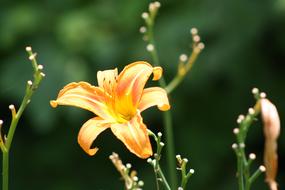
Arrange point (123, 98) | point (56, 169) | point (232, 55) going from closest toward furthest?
point (123, 98)
point (232, 55)
point (56, 169)

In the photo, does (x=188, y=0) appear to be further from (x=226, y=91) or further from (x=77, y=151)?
(x=77, y=151)

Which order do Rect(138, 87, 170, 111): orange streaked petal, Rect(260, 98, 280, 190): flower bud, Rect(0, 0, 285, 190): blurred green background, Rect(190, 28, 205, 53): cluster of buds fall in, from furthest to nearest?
Rect(0, 0, 285, 190): blurred green background < Rect(190, 28, 205, 53): cluster of buds < Rect(138, 87, 170, 111): orange streaked petal < Rect(260, 98, 280, 190): flower bud

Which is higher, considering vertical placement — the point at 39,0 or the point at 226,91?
the point at 39,0

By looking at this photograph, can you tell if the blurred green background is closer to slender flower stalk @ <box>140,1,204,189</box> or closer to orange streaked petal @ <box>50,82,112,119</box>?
slender flower stalk @ <box>140,1,204,189</box>

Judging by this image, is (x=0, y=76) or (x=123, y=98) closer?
(x=123, y=98)

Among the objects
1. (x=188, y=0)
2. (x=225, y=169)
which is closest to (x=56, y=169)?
(x=225, y=169)

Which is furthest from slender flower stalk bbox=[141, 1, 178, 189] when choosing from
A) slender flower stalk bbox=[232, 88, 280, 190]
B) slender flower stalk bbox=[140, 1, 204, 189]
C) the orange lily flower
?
slender flower stalk bbox=[232, 88, 280, 190]

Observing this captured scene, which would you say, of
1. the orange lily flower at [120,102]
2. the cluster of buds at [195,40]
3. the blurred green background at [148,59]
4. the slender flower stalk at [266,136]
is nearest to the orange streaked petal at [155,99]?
the orange lily flower at [120,102]

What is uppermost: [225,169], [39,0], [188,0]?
[39,0]
